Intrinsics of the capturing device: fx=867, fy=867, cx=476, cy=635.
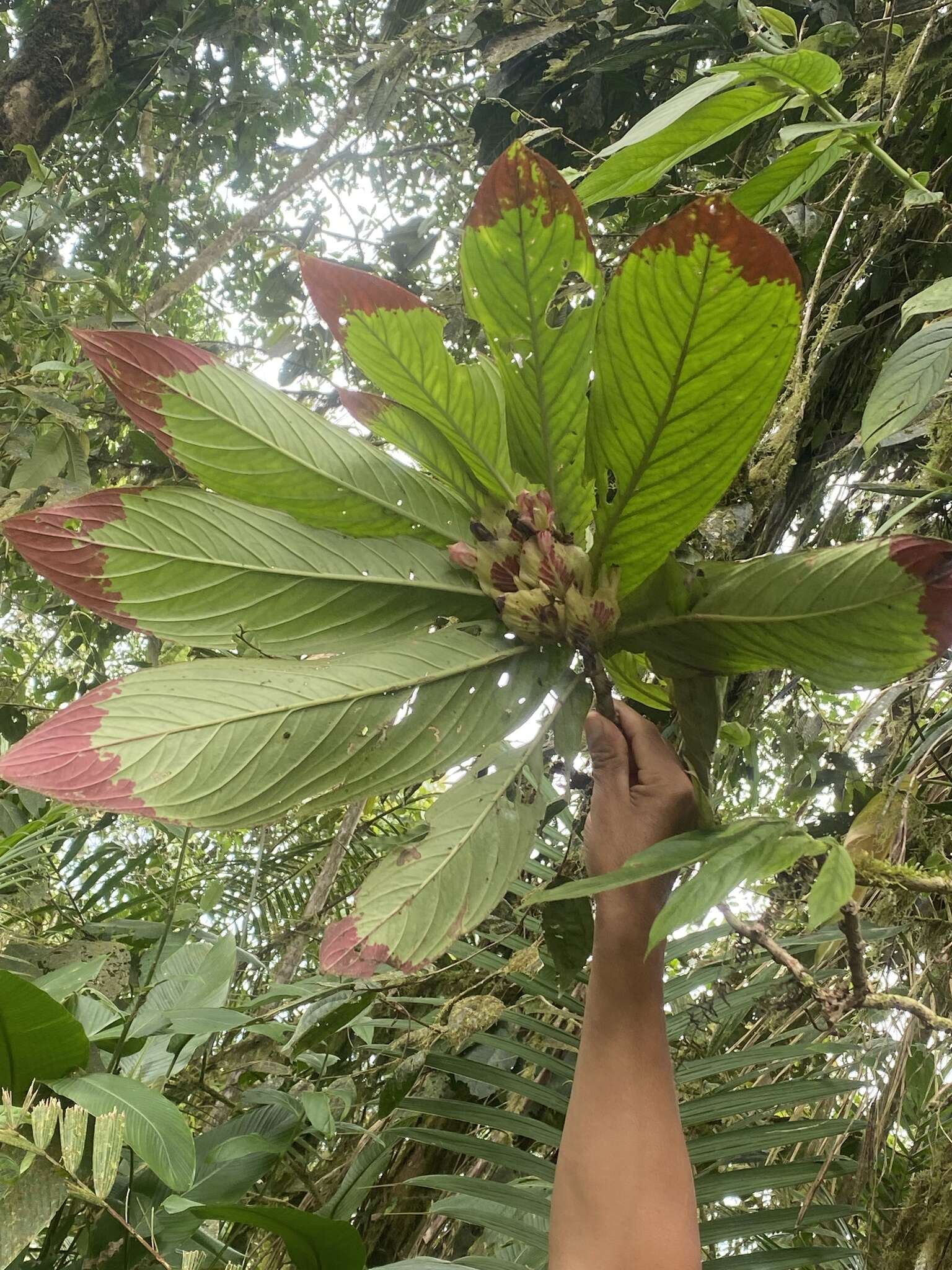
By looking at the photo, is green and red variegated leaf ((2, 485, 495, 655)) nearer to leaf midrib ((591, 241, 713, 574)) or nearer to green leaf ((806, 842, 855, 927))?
leaf midrib ((591, 241, 713, 574))

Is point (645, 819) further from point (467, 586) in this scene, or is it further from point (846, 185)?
point (846, 185)

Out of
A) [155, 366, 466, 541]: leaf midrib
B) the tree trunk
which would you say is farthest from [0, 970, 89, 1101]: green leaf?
the tree trunk

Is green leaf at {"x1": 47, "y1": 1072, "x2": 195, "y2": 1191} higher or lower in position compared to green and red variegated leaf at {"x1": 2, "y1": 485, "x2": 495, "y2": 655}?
lower

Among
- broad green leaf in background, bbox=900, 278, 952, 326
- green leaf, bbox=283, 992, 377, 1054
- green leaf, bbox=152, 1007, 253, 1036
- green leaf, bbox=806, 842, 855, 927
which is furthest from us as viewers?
green leaf, bbox=283, 992, 377, 1054

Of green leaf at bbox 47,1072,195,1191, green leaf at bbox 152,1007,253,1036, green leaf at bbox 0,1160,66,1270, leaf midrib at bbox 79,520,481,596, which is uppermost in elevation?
leaf midrib at bbox 79,520,481,596

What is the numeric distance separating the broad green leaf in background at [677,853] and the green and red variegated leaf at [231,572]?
0.18m

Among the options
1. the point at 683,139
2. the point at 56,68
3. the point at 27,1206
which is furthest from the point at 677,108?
the point at 56,68

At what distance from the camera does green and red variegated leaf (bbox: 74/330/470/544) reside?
45 cm

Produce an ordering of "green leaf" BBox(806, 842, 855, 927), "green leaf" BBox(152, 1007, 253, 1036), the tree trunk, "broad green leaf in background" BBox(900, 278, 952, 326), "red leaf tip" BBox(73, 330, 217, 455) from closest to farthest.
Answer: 1. "green leaf" BBox(806, 842, 855, 927)
2. "red leaf tip" BBox(73, 330, 217, 455)
3. "broad green leaf in background" BBox(900, 278, 952, 326)
4. "green leaf" BBox(152, 1007, 253, 1036)
5. the tree trunk

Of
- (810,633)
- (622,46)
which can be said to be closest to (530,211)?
(810,633)

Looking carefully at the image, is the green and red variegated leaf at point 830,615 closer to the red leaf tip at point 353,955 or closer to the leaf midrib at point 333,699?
the leaf midrib at point 333,699

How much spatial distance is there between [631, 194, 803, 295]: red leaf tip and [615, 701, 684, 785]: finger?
10.6 inches

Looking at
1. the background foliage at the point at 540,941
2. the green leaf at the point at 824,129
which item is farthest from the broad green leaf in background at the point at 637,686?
the green leaf at the point at 824,129

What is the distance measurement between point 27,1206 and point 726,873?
447 millimetres
